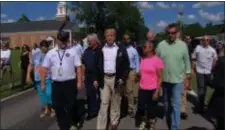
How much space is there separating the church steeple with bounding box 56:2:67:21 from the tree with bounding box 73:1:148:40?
113 millimetres

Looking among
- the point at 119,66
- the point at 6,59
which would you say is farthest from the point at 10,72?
the point at 119,66

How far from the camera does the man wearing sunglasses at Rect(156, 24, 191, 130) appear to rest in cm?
432

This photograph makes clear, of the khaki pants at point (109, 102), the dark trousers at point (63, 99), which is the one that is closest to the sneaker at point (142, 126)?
the khaki pants at point (109, 102)

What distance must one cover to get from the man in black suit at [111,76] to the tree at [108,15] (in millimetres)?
939

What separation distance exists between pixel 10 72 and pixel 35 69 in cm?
91

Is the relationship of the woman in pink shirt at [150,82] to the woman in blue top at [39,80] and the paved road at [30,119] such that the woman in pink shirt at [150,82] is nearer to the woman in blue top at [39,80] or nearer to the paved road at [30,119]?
the paved road at [30,119]

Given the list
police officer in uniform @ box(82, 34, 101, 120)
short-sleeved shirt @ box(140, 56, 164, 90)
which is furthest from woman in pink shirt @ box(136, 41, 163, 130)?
police officer in uniform @ box(82, 34, 101, 120)

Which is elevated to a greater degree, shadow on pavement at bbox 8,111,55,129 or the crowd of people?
the crowd of people

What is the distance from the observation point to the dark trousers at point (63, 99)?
4.21 m

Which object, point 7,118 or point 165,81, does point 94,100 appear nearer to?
point 165,81

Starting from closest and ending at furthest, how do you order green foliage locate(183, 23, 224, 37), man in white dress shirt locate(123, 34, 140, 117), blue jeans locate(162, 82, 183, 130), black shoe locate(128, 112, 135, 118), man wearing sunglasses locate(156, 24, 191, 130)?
1. green foliage locate(183, 23, 224, 37)
2. man wearing sunglasses locate(156, 24, 191, 130)
3. blue jeans locate(162, 82, 183, 130)
4. black shoe locate(128, 112, 135, 118)
5. man in white dress shirt locate(123, 34, 140, 117)

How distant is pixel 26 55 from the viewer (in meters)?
3.13

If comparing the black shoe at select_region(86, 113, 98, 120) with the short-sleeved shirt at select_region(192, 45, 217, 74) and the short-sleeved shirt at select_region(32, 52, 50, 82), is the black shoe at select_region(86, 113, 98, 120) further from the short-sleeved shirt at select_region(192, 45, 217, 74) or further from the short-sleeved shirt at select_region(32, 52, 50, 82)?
the short-sleeved shirt at select_region(192, 45, 217, 74)

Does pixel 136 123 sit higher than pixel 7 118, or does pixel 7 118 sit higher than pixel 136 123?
pixel 7 118
